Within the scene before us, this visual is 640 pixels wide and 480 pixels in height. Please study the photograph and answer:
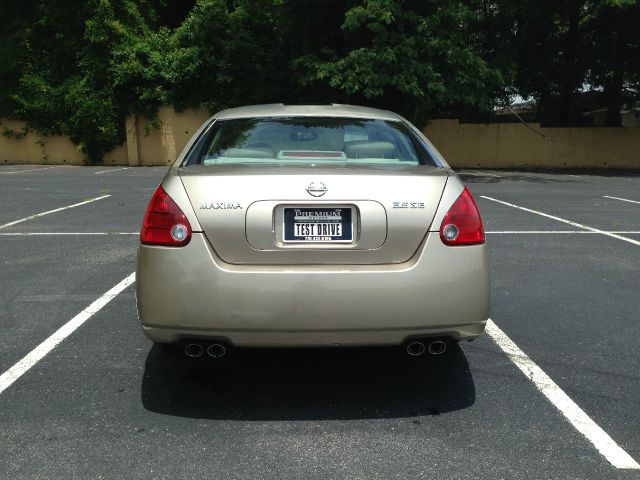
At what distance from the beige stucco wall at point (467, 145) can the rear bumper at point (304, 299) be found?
2411cm

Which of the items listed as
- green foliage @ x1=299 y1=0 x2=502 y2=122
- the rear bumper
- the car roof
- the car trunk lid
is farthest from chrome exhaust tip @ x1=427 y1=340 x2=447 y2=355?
green foliage @ x1=299 y1=0 x2=502 y2=122

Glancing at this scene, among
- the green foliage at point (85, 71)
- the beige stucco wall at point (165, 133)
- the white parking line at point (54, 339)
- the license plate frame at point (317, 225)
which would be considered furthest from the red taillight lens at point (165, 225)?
the beige stucco wall at point (165, 133)

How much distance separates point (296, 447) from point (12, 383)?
68.4 inches

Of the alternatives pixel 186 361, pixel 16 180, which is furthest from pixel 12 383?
pixel 16 180

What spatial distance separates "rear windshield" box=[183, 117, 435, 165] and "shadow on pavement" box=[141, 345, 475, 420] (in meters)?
1.20

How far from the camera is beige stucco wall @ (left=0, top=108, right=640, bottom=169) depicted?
26672mm

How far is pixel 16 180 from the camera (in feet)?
59.8

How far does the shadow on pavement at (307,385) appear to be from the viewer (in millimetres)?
3348

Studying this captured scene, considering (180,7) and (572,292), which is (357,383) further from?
(180,7)

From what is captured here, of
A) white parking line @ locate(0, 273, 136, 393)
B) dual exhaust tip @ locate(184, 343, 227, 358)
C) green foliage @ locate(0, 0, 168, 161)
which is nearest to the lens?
dual exhaust tip @ locate(184, 343, 227, 358)

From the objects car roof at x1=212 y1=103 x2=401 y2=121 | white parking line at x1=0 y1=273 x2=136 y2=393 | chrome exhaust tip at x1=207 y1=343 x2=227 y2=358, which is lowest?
white parking line at x1=0 y1=273 x2=136 y2=393

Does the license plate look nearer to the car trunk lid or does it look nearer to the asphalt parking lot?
the car trunk lid

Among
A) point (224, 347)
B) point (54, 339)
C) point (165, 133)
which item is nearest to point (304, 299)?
point (224, 347)

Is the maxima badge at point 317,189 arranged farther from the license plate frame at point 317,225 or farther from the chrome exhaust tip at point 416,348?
the chrome exhaust tip at point 416,348
